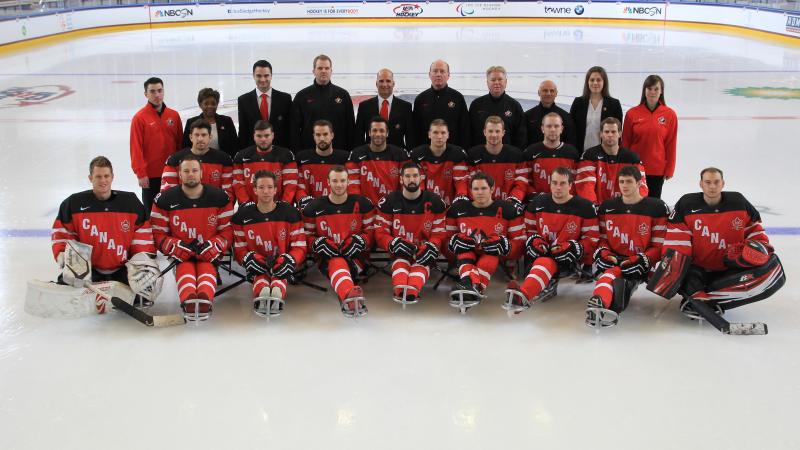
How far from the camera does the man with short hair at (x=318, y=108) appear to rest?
614 cm

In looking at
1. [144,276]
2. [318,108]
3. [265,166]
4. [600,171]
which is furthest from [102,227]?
[600,171]

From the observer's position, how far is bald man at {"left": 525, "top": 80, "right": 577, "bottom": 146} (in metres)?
5.93

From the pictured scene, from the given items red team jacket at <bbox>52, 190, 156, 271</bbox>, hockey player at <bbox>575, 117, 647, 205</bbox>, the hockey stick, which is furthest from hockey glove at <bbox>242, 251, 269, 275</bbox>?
the hockey stick

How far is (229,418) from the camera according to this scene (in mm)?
3615

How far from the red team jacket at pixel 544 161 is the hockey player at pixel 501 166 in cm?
7

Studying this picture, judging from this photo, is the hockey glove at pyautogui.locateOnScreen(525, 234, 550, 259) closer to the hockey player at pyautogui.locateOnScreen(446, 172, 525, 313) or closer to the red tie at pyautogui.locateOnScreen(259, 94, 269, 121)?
the hockey player at pyautogui.locateOnScreen(446, 172, 525, 313)

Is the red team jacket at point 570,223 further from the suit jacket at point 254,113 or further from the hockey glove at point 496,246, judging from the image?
the suit jacket at point 254,113

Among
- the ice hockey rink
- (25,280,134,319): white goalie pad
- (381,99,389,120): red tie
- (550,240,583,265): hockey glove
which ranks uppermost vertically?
(381,99,389,120): red tie

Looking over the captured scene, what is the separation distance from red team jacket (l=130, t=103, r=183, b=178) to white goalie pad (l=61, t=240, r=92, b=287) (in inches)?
54.8

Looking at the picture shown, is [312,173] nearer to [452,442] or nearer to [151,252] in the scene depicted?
[151,252]

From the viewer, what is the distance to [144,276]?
4723mm

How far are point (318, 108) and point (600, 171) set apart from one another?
214 centimetres

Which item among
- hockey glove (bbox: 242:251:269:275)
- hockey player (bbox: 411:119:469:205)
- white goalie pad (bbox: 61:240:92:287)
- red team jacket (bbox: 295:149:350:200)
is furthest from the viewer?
red team jacket (bbox: 295:149:350:200)

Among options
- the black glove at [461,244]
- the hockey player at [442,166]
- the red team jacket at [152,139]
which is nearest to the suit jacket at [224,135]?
the red team jacket at [152,139]
